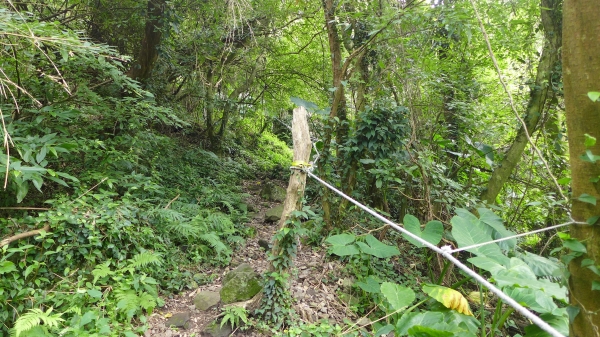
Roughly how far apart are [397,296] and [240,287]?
5.15 feet

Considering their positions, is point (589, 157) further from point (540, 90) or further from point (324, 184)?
point (540, 90)

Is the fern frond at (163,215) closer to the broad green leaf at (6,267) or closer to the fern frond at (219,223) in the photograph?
the fern frond at (219,223)

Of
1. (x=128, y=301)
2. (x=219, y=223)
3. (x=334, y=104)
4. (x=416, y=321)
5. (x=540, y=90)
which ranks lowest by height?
(x=219, y=223)

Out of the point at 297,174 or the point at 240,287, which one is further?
the point at 240,287

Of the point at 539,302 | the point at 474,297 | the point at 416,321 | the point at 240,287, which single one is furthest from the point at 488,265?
the point at 474,297

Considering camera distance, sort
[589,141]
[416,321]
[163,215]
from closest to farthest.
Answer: [589,141] < [416,321] < [163,215]

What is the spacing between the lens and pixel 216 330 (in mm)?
2727

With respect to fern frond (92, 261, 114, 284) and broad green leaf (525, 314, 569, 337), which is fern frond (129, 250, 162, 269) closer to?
fern frond (92, 261, 114, 284)

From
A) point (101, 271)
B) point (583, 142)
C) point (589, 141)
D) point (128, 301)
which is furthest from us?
point (101, 271)

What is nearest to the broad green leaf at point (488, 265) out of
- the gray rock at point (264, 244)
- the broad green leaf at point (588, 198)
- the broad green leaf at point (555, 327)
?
the broad green leaf at point (555, 327)

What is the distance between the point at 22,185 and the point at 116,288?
116cm

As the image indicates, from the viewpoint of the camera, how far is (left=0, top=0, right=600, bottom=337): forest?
1.91 meters

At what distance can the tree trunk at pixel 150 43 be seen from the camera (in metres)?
4.70

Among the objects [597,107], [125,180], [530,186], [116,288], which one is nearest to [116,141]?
[125,180]
